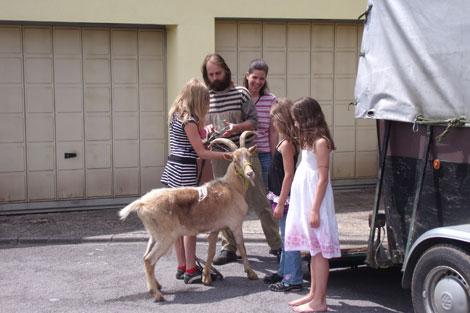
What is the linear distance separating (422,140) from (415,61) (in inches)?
24.5

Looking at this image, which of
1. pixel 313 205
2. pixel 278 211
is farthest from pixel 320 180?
pixel 278 211

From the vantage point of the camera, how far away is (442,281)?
501cm

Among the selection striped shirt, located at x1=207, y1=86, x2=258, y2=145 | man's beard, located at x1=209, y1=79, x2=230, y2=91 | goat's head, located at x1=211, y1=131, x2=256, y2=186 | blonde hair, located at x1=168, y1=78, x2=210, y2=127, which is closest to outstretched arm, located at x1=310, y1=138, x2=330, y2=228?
goat's head, located at x1=211, y1=131, x2=256, y2=186

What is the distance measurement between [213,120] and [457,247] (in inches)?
122

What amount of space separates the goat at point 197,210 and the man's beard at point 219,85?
626 mm

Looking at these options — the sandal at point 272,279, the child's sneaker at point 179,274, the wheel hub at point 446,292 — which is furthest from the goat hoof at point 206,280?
the wheel hub at point 446,292

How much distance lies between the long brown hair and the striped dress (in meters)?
1.23

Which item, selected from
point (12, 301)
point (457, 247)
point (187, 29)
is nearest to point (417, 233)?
point (457, 247)

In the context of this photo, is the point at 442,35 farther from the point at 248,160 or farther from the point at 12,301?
the point at 12,301

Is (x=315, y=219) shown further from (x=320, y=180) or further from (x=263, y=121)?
(x=263, y=121)

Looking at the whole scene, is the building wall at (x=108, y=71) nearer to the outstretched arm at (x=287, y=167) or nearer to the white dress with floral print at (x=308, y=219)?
the outstretched arm at (x=287, y=167)

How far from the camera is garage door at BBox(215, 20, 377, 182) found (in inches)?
419

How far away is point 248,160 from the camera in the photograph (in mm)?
6613

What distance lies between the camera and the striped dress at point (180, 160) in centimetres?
675
